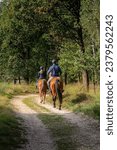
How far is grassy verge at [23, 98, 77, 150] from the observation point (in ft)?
41.2

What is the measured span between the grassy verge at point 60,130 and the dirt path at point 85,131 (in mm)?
213

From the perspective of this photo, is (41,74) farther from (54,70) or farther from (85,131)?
(85,131)

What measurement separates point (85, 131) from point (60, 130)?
862 millimetres

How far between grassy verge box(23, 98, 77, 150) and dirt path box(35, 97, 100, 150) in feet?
0.70

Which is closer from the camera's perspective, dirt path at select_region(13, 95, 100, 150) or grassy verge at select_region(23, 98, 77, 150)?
dirt path at select_region(13, 95, 100, 150)

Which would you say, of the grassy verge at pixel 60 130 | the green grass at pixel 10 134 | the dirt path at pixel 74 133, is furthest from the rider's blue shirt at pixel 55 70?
the green grass at pixel 10 134

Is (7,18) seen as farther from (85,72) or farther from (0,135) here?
(0,135)

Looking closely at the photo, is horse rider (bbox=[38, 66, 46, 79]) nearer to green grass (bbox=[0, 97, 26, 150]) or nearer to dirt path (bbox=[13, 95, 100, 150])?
dirt path (bbox=[13, 95, 100, 150])

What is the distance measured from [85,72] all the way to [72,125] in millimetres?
16682

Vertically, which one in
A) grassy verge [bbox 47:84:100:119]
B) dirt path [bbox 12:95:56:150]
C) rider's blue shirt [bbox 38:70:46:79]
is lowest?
dirt path [bbox 12:95:56:150]

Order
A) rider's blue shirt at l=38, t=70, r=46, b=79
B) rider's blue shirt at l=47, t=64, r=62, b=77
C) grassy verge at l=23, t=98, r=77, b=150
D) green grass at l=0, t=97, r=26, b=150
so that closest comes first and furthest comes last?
green grass at l=0, t=97, r=26, b=150, grassy verge at l=23, t=98, r=77, b=150, rider's blue shirt at l=47, t=64, r=62, b=77, rider's blue shirt at l=38, t=70, r=46, b=79

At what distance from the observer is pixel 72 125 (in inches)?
632

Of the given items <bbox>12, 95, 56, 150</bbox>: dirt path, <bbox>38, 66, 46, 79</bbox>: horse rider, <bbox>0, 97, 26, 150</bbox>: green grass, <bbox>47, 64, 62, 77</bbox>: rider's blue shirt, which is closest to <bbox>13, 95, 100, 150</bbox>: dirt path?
<bbox>12, 95, 56, 150</bbox>: dirt path

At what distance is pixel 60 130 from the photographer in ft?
49.1
